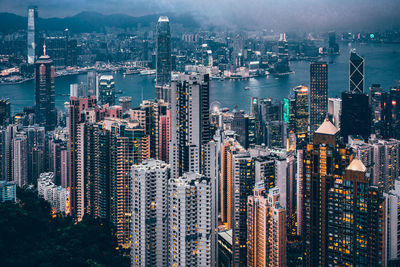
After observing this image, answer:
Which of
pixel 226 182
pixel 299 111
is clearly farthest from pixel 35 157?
pixel 299 111

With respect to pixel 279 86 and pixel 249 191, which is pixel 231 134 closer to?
pixel 249 191

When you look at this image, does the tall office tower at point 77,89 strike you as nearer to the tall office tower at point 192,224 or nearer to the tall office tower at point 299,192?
the tall office tower at point 299,192

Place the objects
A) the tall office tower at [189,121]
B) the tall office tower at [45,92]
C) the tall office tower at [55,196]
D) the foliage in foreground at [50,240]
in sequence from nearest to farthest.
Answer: the foliage in foreground at [50,240] < the tall office tower at [189,121] < the tall office tower at [55,196] < the tall office tower at [45,92]

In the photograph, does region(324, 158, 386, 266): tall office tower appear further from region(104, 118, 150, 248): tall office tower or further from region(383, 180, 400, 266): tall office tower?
region(104, 118, 150, 248): tall office tower

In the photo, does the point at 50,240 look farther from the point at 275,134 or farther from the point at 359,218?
the point at 275,134

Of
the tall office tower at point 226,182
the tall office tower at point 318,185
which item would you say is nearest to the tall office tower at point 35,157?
the tall office tower at point 226,182

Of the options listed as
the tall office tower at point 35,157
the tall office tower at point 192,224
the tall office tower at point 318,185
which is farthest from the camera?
the tall office tower at point 35,157

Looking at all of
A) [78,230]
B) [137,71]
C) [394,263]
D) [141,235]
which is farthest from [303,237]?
[137,71]
